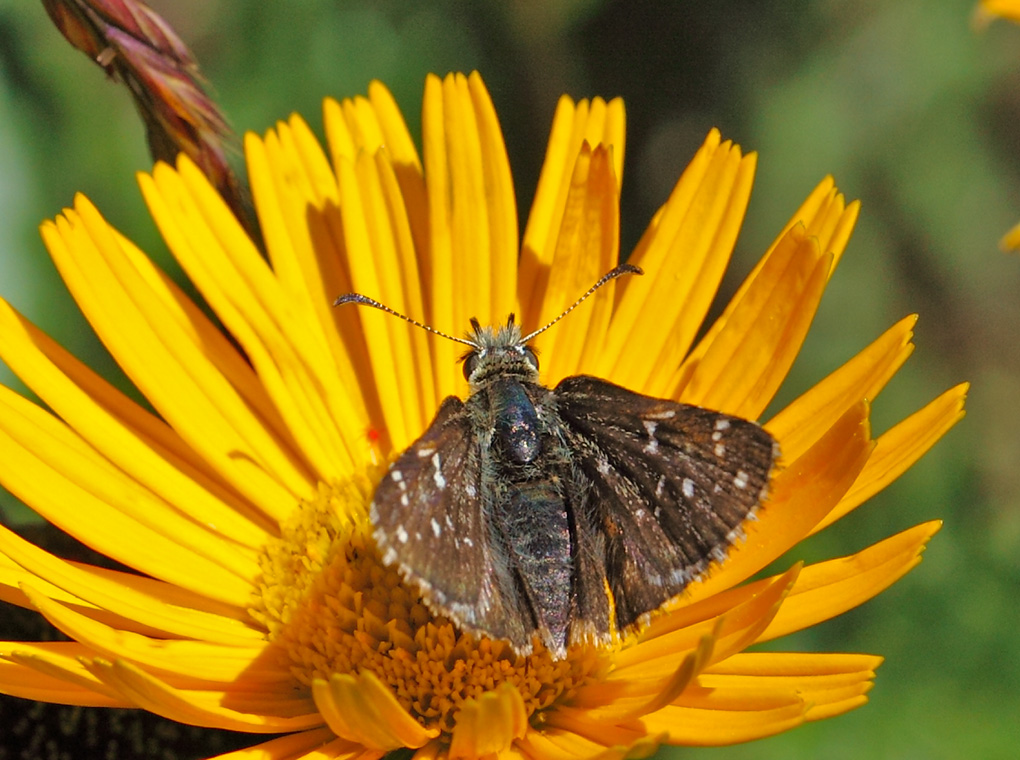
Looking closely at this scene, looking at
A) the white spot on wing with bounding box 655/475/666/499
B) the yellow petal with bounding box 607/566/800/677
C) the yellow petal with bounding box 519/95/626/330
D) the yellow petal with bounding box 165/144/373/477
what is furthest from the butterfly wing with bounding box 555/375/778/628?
the yellow petal with bounding box 165/144/373/477

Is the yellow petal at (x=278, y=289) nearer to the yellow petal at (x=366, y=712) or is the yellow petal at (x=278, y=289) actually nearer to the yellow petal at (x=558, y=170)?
the yellow petal at (x=558, y=170)

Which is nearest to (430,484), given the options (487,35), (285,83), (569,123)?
(569,123)

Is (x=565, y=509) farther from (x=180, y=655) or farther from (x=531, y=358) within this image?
(x=180, y=655)

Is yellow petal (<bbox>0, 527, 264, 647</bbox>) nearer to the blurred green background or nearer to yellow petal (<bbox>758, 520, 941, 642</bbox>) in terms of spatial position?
the blurred green background

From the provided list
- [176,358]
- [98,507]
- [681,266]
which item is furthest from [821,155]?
[98,507]

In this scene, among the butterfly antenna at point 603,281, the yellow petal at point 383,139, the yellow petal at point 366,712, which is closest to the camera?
the yellow petal at point 366,712

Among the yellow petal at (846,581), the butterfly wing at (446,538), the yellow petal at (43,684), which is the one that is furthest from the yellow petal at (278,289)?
the yellow petal at (846,581)

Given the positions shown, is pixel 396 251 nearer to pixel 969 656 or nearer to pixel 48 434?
pixel 48 434
